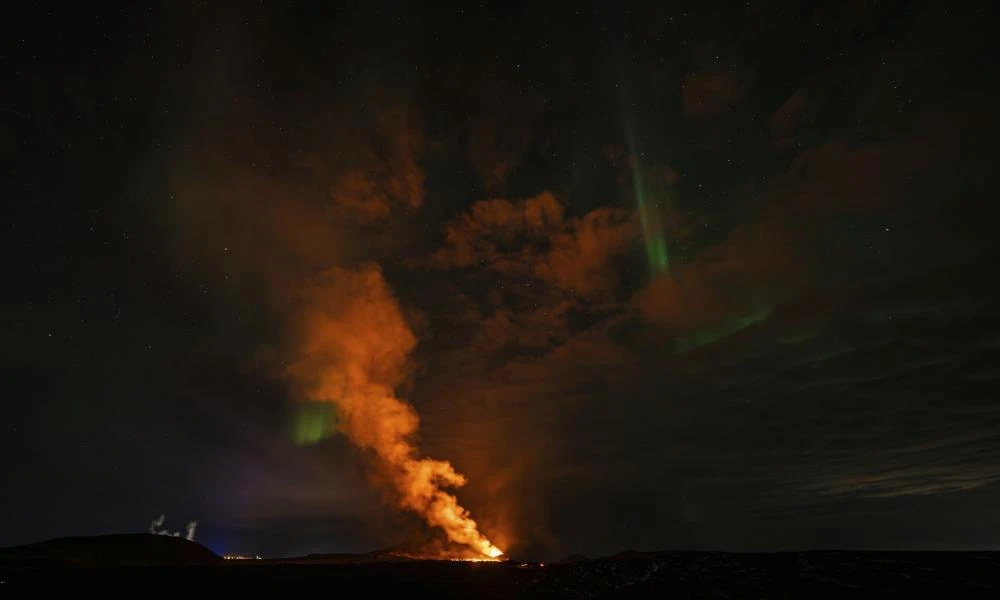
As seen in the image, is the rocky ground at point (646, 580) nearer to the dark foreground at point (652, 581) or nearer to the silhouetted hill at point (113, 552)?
the dark foreground at point (652, 581)

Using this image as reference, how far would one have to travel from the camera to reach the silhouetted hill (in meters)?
62.8

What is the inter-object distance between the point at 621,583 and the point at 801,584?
995 centimetres

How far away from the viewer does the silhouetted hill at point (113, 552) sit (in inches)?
2474

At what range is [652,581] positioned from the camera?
31.5 meters

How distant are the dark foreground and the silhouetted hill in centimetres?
3063

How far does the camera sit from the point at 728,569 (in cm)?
3281

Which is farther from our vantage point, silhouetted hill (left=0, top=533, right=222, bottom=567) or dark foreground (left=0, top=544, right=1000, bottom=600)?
silhouetted hill (left=0, top=533, right=222, bottom=567)

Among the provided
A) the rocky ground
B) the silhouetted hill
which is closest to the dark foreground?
the rocky ground

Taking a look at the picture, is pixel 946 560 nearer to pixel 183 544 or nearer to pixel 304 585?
pixel 304 585

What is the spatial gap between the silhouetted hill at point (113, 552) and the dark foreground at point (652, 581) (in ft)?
100

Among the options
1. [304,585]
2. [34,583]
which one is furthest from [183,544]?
[304,585]

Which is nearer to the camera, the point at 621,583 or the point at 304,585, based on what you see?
the point at 621,583

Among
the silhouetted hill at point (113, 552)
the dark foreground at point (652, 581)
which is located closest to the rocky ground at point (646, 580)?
the dark foreground at point (652, 581)

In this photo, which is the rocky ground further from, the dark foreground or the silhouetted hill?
the silhouetted hill
